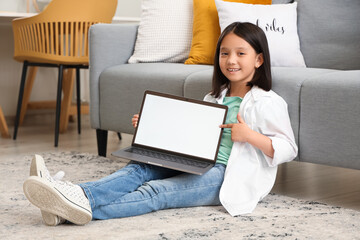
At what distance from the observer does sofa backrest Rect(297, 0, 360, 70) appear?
210 cm

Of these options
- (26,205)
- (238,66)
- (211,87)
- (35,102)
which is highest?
(238,66)

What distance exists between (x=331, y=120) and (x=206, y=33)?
822mm

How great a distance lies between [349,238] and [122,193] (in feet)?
1.85

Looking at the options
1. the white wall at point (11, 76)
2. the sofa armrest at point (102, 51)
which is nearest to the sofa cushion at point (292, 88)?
the sofa armrest at point (102, 51)

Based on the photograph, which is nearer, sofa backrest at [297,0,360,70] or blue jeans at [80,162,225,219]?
blue jeans at [80,162,225,219]

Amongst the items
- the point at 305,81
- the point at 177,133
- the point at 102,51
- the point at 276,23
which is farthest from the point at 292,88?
the point at 102,51

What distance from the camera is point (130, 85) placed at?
2.30 meters

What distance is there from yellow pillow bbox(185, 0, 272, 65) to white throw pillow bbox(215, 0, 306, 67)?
4.3 inches

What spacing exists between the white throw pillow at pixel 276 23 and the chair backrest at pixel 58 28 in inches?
35.9

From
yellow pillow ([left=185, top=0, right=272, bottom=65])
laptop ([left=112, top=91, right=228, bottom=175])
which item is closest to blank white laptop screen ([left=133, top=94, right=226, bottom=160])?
laptop ([left=112, top=91, right=228, bottom=175])

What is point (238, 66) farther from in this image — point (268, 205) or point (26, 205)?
point (26, 205)

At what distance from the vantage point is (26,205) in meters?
1.63

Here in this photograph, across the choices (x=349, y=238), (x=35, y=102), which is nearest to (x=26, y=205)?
(x=349, y=238)

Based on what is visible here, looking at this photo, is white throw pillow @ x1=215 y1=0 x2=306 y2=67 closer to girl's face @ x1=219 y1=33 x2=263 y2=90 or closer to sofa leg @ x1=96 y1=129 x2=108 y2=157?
girl's face @ x1=219 y1=33 x2=263 y2=90
